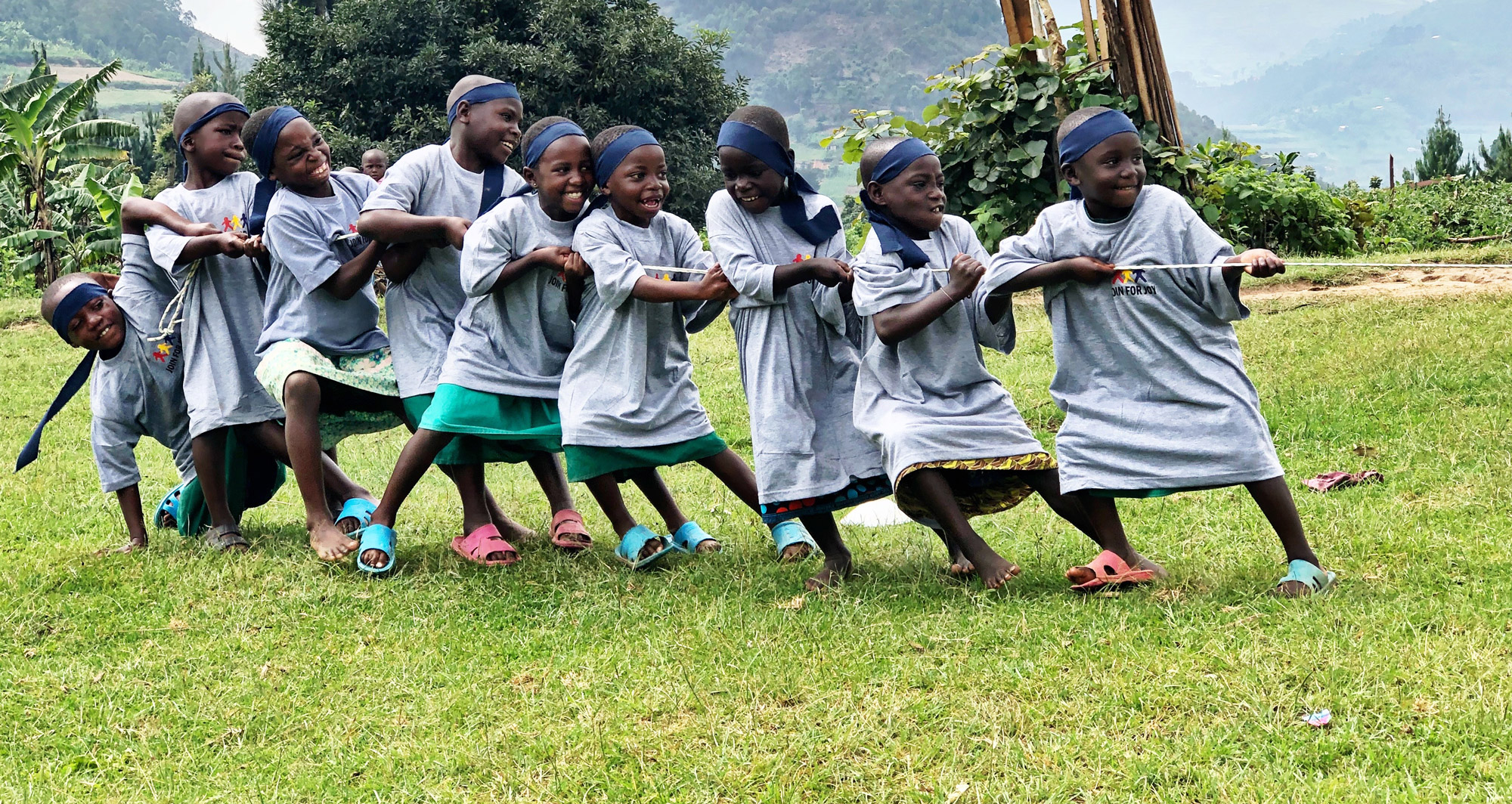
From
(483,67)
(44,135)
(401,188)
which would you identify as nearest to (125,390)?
(401,188)

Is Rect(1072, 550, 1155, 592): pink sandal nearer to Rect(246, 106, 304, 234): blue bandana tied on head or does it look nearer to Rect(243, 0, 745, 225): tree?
Rect(246, 106, 304, 234): blue bandana tied on head

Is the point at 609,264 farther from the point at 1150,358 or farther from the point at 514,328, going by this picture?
the point at 1150,358

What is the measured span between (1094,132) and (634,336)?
1.69m

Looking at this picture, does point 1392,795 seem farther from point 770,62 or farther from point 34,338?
point 770,62

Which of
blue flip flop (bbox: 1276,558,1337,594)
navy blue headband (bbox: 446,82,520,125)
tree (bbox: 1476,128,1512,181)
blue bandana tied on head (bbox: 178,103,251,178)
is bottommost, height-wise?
tree (bbox: 1476,128,1512,181)

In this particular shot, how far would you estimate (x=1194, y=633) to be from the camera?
3732mm

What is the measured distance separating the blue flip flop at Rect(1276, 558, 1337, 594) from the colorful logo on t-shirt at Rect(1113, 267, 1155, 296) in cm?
91

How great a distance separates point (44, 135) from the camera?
18.3 metres

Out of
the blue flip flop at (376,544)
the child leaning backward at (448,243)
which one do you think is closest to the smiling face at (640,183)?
the child leaning backward at (448,243)

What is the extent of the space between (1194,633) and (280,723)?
2.44 metres

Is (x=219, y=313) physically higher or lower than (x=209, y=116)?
lower

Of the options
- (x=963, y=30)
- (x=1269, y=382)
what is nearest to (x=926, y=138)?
(x=1269, y=382)

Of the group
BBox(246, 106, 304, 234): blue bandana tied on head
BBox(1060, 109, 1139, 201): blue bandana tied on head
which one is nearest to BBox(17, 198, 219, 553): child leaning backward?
BBox(246, 106, 304, 234): blue bandana tied on head

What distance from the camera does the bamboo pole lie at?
11195 mm
